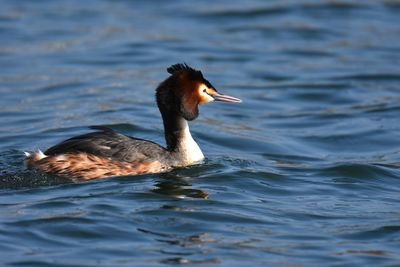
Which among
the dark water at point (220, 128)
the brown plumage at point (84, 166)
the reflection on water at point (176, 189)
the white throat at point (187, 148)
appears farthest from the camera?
the white throat at point (187, 148)

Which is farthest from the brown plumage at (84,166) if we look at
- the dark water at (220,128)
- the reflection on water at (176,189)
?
the reflection on water at (176,189)

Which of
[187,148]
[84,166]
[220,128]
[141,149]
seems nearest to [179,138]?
[187,148]

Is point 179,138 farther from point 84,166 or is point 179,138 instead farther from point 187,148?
point 84,166

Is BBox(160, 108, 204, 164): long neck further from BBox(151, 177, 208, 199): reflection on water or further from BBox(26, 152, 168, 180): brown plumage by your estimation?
BBox(26, 152, 168, 180): brown plumage

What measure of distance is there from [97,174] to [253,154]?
9.18ft

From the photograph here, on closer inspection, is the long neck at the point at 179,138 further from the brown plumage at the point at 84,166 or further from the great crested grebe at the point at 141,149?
the brown plumage at the point at 84,166

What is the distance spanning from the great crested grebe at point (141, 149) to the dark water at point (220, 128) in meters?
0.14

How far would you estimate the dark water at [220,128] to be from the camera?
823 cm

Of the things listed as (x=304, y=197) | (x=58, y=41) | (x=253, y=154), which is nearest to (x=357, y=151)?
(x=253, y=154)

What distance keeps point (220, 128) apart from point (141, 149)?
3516 millimetres

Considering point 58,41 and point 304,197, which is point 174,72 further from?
point 58,41

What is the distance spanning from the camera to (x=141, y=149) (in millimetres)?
9930

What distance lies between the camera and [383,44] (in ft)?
62.9

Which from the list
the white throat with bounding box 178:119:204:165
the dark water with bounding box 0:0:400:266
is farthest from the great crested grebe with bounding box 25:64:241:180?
the dark water with bounding box 0:0:400:266
